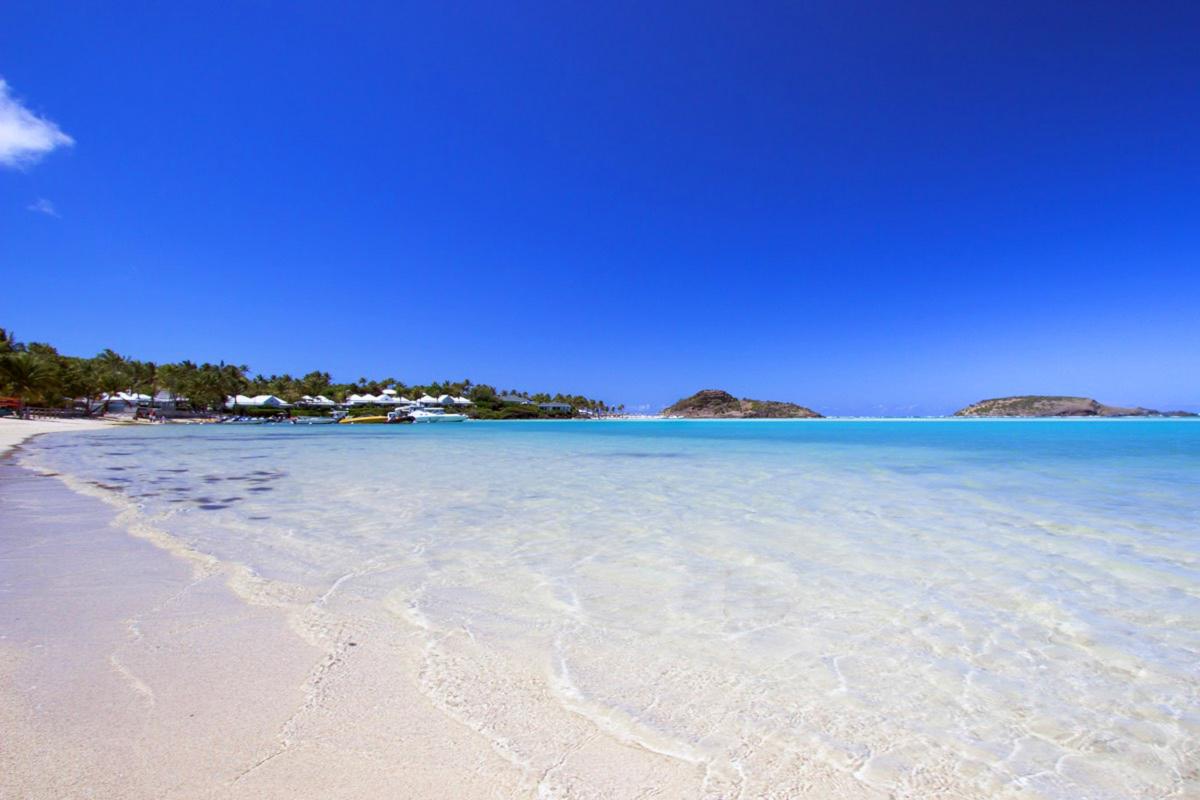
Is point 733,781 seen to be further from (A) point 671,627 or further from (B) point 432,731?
(A) point 671,627

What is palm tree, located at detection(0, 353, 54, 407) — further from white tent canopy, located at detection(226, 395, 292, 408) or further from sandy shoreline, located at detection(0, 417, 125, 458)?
white tent canopy, located at detection(226, 395, 292, 408)

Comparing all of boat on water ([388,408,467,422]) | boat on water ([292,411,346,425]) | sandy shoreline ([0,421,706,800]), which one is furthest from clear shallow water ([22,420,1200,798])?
boat on water ([292,411,346,425])

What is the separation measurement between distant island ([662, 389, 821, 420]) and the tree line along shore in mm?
62939

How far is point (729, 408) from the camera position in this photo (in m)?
172

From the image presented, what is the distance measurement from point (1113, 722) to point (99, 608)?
20.1 ft

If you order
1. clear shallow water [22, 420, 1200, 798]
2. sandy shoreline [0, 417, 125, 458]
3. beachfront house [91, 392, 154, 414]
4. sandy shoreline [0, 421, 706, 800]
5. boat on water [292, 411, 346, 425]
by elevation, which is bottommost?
clear shallow water [22, 420, 1200, 798]

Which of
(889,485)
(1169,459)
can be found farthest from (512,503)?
(1169,459)

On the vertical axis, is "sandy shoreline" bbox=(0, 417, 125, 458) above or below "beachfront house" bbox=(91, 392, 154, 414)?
below

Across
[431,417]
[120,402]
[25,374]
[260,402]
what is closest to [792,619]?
[25,374]

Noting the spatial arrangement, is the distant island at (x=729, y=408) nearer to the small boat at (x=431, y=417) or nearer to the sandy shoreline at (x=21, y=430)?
the small boat at (x=431, y=417)

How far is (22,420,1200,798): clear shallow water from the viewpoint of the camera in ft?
7.87

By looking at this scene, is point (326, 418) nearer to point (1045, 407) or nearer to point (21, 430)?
point (21, 430)

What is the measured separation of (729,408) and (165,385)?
460 ft

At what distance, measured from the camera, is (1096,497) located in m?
10.1
